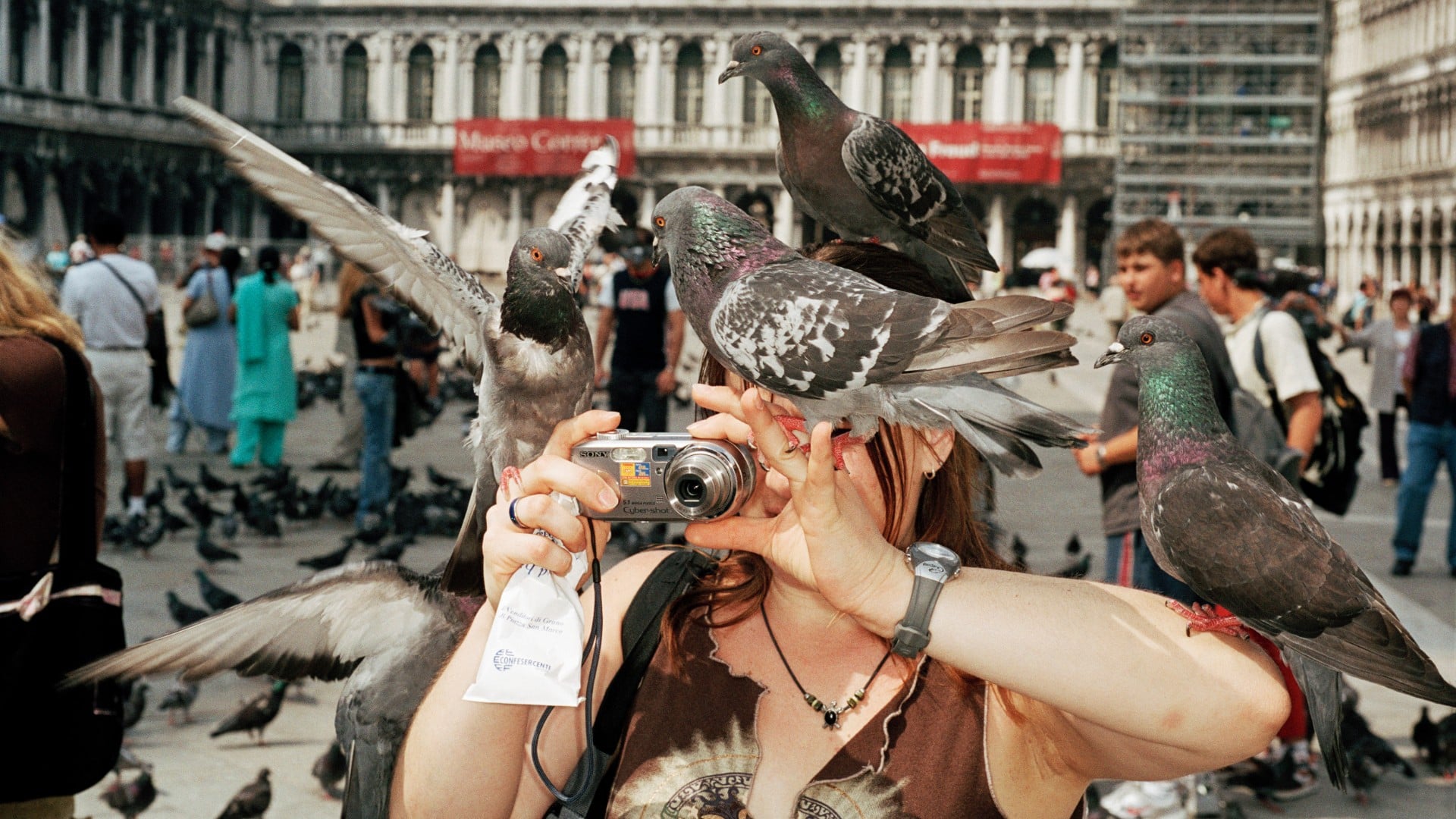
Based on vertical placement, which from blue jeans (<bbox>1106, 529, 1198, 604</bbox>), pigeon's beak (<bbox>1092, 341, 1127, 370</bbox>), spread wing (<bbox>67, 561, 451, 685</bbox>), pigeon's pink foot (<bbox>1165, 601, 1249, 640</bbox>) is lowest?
blue jeans (<bbox>1106, 529, 1198, 604</bbox>)

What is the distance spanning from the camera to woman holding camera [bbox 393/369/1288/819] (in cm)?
155

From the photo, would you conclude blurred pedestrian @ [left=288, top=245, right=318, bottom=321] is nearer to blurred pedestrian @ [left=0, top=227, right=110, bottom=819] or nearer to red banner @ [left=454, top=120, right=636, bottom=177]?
red banner @ [left=454, top=120, right=636, bottom=177]

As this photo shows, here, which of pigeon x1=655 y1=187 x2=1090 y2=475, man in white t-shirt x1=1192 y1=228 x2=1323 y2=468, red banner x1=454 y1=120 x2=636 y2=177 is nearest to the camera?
pigeon x1=655 y1=187 x2=1090 y2=475

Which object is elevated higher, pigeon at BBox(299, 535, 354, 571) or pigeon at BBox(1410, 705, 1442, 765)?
pigeon at BBox(299, 535, 354, 571)

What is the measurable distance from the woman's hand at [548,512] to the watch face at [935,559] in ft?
1.07

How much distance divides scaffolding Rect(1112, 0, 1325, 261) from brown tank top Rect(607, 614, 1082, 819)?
40.1 m

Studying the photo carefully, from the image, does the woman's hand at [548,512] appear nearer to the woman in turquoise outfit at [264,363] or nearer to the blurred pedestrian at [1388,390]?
the woman in turquoise outfit at [264,363]

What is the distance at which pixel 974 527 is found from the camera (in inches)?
75.6

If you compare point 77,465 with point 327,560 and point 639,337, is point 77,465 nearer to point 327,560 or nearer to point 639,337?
point 327,560

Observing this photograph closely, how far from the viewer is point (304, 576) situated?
696cm

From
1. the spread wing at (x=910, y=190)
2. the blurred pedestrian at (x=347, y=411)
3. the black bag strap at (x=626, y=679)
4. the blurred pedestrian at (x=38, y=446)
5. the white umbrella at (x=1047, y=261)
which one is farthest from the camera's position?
the white umbrella at (x=1047, y=261)

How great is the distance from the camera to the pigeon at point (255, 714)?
4410 mm

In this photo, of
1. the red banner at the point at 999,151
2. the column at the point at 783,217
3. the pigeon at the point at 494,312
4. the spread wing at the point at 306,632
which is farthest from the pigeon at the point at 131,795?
the red banner at the point at 999,151

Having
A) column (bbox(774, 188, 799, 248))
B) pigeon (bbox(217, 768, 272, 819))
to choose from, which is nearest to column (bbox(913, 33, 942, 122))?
column (bbox(774, 188, 799, 248))
